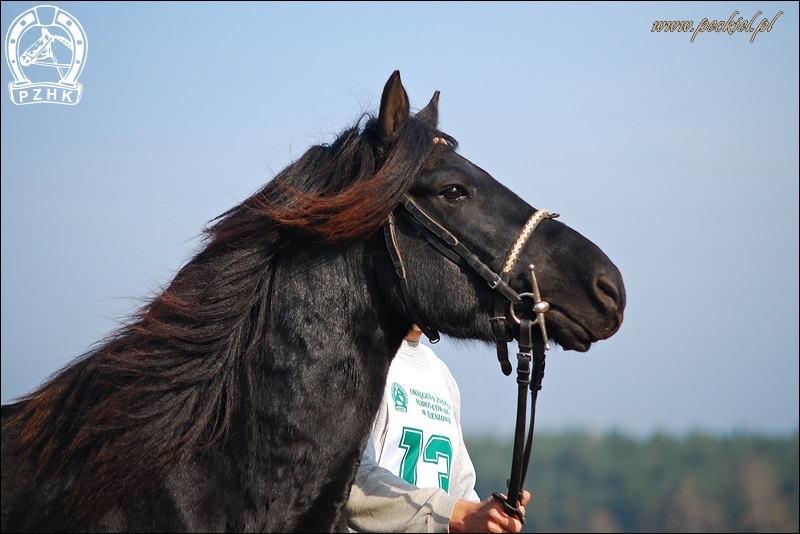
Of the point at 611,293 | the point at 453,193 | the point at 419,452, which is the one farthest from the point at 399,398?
the point at 611,293

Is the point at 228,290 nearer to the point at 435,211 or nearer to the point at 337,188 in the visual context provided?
the point at 337,188

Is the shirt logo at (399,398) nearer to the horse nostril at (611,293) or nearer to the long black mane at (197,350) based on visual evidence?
the long black mane at (197,350)

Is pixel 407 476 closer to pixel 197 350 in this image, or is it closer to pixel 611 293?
pixel 197 350

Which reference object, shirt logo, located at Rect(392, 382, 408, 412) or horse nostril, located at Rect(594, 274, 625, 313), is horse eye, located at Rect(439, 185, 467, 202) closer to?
horse nostril, located at Rect(594, 274, 625, 313)

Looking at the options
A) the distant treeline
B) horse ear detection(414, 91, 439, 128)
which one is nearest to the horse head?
horse ear detection(414, 91, 439, 128)

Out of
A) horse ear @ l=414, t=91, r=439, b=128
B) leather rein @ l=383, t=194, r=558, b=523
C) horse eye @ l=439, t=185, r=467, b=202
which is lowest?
leather rein @ l=383, t=194, r=558, b=523

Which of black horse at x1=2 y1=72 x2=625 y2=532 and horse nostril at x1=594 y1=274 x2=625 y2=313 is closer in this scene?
black horse at x1=2 y1=72 x2=625 y2=532

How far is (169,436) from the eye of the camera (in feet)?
8.61

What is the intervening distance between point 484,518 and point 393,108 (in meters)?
1.63

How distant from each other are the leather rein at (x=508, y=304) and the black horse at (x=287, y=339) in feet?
0.04

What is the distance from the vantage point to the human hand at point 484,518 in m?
2.94

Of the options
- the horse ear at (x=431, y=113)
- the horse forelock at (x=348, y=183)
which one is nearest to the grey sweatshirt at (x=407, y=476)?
the horse forelock at (x=348, y=183)

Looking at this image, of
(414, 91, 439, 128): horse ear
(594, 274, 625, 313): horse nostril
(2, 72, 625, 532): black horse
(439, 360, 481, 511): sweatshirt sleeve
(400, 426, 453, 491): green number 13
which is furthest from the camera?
(439, 360, 481, 511): sweatshirt sleeve

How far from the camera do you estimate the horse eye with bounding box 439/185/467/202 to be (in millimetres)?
2893
